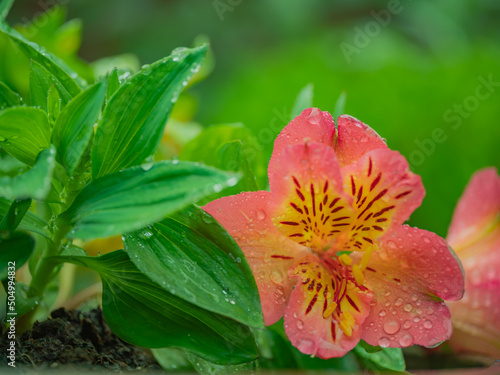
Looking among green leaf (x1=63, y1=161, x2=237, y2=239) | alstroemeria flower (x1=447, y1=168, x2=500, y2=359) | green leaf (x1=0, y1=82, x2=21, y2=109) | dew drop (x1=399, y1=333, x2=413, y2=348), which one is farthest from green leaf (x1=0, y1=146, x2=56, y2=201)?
alstroemeria flower (x1=447, y1=168, x2=500, y2=359)

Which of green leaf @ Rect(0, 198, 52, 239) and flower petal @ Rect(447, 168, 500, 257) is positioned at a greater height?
green leaf @ Rect(0, 198, 52, 239)

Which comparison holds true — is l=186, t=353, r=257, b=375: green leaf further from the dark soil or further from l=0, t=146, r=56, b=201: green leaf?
l=0, t=146, r=56, b=201: green leaf

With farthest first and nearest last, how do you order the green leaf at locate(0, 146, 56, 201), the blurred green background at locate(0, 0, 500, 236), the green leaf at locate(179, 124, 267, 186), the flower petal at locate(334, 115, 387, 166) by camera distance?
the blurred green background at locate(0, 0, 500, 236)
the green leaf at locate(179, 124, 267, 186)
the flower petal at locate(334, 115, 387, 166)
the green leaf at locate(0, 146, 56, 201)

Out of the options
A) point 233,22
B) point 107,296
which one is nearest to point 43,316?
point 107,296

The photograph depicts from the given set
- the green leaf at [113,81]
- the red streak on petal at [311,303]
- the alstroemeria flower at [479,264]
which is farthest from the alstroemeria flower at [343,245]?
the alstroemeria flower at [479,264]

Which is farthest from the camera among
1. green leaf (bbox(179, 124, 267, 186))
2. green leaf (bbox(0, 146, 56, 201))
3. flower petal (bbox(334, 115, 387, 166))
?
green leaf (bbox(179, 124, 267, 186))

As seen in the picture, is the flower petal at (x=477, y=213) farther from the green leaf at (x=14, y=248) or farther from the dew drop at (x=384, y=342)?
the green leaf at (x=14, y=248)

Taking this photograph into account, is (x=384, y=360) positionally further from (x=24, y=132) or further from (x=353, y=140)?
(x=24, y=132)
